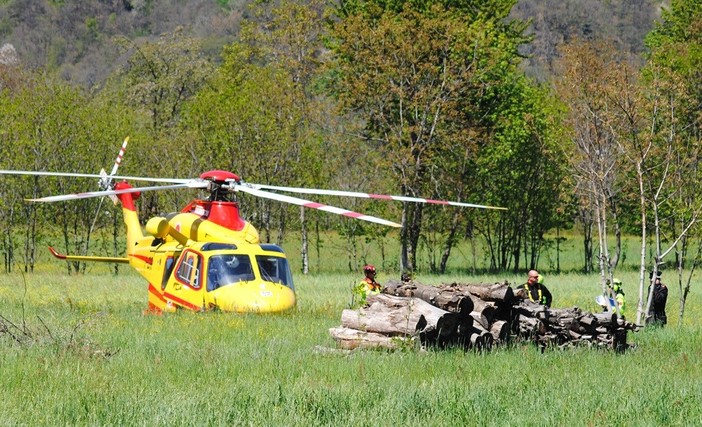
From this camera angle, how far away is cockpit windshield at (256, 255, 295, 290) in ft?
67.5

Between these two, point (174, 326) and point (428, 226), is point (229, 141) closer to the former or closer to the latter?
point (428, 226)

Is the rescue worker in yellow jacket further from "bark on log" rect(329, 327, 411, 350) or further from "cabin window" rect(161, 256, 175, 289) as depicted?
"cabin window" rect(161, 256, 175, 289)

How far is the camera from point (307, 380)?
39.0 feet

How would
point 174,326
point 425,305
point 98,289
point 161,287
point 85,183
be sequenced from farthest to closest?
point 85,183, point 98,289, point 161,287, point 174,326, point 425,305

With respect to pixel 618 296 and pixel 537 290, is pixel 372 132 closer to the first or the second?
pixel 618 296

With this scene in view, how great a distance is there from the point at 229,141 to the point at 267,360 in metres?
33.1

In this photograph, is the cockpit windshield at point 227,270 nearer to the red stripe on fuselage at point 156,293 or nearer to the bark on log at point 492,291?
the red stripe on fuselage at point 156,293

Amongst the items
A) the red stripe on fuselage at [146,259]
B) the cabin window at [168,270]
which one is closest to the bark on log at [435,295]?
the cabin window at [168,270]

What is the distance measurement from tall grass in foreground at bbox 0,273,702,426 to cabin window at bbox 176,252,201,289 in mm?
2085

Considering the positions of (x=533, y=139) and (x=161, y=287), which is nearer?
(x=161, y=287)

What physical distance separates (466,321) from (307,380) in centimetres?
357

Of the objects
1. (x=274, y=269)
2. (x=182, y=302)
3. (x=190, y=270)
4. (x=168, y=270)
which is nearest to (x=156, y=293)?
(x=168, y=270)

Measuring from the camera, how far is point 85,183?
44750mm

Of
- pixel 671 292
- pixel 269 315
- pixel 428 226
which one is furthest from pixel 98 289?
pixel 428 226
